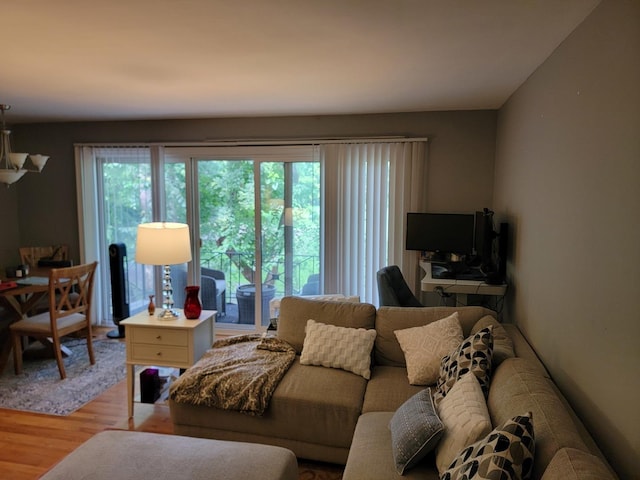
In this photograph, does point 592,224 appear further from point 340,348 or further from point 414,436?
point 340,348

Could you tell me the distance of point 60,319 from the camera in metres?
3.75

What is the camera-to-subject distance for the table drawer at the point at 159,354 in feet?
9.56

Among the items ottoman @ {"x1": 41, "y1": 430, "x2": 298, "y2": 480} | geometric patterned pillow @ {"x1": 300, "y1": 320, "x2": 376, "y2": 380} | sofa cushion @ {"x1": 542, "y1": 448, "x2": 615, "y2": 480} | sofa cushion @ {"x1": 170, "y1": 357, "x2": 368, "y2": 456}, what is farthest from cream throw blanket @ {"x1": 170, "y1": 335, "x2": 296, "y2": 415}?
sofa cushion @ {"x1": 542, "y1": 448, "x2": 615, "y2": 480}

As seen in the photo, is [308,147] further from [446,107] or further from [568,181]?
[568,181]

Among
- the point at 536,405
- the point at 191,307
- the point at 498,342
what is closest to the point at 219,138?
the point at 191,307

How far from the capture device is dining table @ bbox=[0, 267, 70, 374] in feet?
12.0

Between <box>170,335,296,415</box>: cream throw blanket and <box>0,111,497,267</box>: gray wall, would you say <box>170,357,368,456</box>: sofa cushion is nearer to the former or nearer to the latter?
<box>170,335,296,415</box>: cream throw blanket

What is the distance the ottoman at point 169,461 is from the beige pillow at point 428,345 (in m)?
0.95

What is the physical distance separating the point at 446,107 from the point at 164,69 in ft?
8.06

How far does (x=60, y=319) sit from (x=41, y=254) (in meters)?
1.57

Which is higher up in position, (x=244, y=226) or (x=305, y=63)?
(x=305, y=63)

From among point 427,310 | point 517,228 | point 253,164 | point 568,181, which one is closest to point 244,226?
point 253,164

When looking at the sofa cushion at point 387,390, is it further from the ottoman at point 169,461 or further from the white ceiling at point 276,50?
the white ceiling at point 276,50

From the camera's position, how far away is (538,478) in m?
1.35
